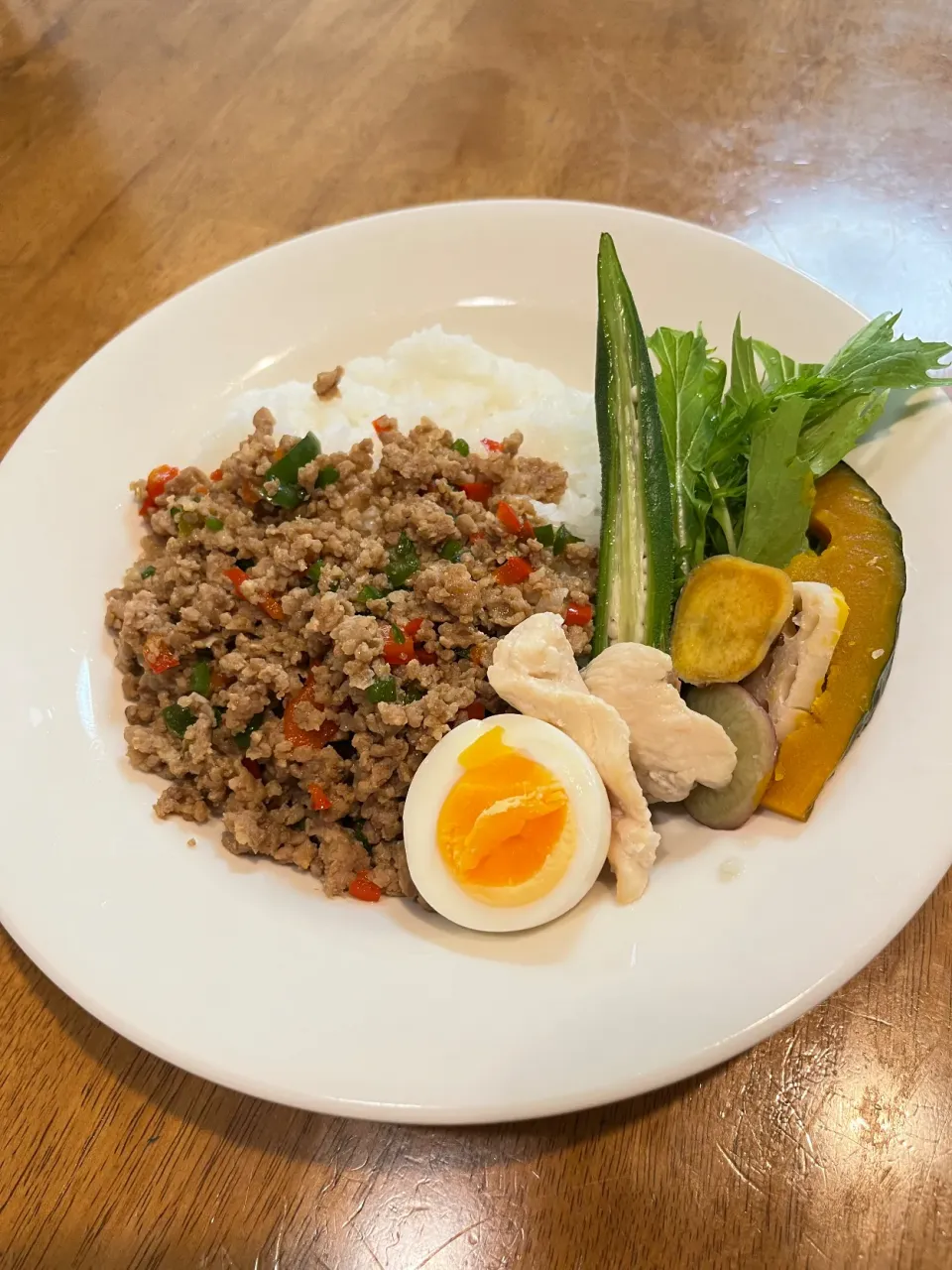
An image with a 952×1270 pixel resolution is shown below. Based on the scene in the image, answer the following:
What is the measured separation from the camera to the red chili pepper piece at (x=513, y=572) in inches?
73.7

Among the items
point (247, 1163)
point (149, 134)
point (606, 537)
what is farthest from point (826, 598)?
point (149, 134)

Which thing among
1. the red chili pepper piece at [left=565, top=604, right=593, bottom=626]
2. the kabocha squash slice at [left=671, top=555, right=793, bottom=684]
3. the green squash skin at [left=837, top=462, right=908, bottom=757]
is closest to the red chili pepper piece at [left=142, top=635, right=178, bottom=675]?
the red chili pepper piece at [left=565, top=604, right=593, bottom=626]

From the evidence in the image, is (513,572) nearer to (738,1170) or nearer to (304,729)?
(304,729)

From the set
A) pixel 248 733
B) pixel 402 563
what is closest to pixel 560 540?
pixel 402 563

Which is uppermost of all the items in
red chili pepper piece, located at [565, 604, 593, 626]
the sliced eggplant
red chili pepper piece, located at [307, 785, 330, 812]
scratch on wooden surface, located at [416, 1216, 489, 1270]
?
red chili pepper piece, located at [307, 785, 330, 812]

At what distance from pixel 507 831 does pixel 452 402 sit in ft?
4.38

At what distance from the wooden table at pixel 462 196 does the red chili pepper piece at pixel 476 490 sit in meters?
1.33

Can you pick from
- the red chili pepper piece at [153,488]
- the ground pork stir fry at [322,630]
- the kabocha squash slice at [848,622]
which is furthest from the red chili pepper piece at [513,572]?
the red chili pepper piece at [153,488]

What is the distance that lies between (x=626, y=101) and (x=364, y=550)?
2.25 m

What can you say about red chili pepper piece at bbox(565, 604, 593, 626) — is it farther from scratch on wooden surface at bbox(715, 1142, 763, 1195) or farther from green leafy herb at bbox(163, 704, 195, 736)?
scratch on wooden surface at bbox(715, 1142, 763, 1195)

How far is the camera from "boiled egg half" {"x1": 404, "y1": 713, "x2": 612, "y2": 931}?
5.07ft

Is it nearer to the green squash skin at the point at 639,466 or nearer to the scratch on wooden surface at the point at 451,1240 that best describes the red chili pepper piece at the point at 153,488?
the green squash skin at the point at 639,466

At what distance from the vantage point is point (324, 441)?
221 centimetres

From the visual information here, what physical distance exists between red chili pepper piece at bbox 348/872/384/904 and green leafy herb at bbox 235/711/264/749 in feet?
1.25
